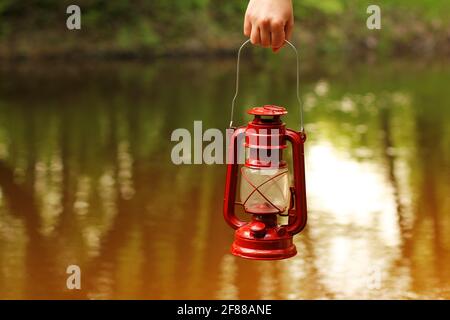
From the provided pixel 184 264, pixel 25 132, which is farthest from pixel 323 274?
pixel 25 132

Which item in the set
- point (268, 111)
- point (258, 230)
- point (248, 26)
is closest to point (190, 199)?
point (258, 230)

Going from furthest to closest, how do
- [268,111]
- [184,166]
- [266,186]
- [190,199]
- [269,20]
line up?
[184,166] → [190,199] → [266,186] → [268,111] → [269,20]

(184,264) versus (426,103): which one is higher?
(426,103)

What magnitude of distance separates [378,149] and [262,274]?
688 centimetres

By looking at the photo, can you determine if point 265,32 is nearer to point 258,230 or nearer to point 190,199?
point 258,230

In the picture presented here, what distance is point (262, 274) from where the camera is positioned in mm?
9125

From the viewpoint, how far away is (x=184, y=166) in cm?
1416

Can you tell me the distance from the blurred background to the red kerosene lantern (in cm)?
576

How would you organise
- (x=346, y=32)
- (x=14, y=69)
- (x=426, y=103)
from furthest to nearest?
(x=346, y=32) < (x=14, y=69) < (x=426, y=103)

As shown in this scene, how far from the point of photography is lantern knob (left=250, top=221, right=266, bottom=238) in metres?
2.46

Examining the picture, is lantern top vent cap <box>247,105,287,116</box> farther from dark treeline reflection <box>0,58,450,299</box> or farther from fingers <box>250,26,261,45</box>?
dark treeline reflection <box>0,58,450,299</box>

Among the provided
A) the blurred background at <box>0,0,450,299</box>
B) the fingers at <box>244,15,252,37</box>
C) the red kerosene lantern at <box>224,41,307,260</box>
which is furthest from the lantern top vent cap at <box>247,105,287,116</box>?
the blurred background at <box>0,0,450,299</box>

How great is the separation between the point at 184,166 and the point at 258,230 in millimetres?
11707
